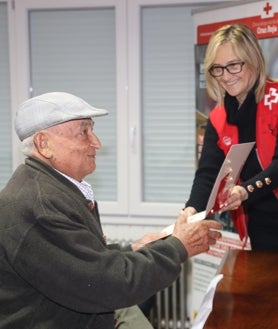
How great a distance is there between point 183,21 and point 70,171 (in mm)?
2220

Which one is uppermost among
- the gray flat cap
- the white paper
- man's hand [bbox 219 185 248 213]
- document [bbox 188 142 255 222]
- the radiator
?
the gray flat cap

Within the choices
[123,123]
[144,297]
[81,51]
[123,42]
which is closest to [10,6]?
[81,51]

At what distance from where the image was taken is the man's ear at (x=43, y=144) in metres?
1.47

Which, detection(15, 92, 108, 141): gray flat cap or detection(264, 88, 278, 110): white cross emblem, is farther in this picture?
detection(264, 88, 278, 110): white cross emblem

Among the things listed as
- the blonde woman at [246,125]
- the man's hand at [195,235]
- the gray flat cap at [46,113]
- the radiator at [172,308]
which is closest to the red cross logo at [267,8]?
the blonde woman at [246,125]

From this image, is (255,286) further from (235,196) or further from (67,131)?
(67,131)

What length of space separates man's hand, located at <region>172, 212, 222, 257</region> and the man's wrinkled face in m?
0.35

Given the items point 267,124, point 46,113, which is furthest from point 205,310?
point 267,124

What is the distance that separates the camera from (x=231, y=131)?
2105mm

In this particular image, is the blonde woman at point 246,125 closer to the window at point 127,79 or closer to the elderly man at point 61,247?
the elderly man at point 61,247

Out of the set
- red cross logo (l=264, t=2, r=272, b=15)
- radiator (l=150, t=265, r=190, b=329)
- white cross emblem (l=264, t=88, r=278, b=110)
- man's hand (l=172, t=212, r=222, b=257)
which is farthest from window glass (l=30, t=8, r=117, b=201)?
man's hand (l=172, t=212, r=222, b=257)

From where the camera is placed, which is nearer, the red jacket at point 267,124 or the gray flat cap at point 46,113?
the gray flat cap at point 46,113

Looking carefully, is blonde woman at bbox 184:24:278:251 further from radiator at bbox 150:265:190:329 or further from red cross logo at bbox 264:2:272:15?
radiator at bbox 150:265:190:329

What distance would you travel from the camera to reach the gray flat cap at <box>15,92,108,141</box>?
1.46 meters
